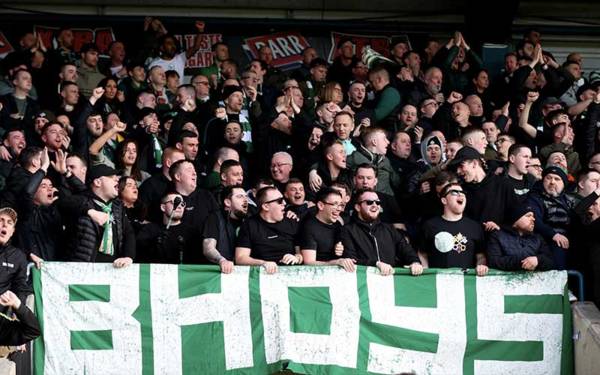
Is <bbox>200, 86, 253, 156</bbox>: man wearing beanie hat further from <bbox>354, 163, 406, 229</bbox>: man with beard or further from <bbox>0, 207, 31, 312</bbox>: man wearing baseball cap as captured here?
<bbox>0, 207, 31, 312</bbox>: man wearing baseball cap

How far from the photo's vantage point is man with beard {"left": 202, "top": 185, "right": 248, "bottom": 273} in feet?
36.3

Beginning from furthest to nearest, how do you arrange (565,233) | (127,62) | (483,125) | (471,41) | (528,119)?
(471,41)
(127,62)
(528,119)
(483,125)
(565,233)

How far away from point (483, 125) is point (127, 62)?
5547 millimetres

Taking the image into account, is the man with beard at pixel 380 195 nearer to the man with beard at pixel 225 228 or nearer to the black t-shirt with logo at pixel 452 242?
the black t-shirt with logo at pixel 452 242

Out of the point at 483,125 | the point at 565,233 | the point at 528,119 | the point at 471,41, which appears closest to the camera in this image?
the point at 565,233

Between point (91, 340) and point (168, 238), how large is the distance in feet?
3.92

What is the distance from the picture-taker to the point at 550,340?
11.0m

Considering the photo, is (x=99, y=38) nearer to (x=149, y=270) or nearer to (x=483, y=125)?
(x=483, y=125)

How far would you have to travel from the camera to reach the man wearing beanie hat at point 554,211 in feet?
37.2

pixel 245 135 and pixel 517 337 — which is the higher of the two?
pixel 245 135

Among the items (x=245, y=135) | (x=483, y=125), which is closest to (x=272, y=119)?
(x=245, y=135)

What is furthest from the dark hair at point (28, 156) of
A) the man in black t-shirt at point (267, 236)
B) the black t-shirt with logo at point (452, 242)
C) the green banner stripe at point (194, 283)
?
the black t-shirt with logo at point (452, 242)

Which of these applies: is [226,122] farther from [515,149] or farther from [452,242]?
[452,242]

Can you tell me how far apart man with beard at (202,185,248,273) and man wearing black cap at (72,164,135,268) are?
707mm
